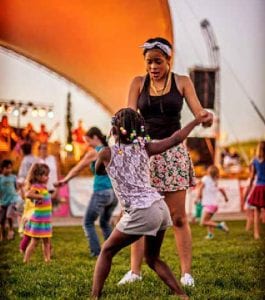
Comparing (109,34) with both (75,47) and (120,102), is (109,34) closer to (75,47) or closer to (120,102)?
(75,47)

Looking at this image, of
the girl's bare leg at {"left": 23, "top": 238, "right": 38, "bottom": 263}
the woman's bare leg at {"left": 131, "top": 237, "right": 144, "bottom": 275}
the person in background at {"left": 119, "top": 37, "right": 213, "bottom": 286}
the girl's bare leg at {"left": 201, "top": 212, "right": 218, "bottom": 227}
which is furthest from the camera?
the girl's bare leg at {"left": 201, "top": 212, "right": 218, "bottom": 227}

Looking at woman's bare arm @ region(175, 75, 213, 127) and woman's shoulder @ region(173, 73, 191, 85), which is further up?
woman's shoulder @ region(173, 73, 191, 85)

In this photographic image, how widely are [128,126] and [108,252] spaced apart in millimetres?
564

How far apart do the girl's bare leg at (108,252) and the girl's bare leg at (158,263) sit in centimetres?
17

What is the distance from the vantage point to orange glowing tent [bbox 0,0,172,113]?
10.4 ft

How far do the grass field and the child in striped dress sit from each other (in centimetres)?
21

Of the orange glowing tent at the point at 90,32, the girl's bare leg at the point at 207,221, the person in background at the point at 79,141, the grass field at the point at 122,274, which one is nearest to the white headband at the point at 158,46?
the orange glowing tent at the point at 90,32

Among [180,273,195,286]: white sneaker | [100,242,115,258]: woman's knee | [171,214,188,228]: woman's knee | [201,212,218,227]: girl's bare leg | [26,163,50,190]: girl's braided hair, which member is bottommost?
[201,212,218,227]: girl's bare leg

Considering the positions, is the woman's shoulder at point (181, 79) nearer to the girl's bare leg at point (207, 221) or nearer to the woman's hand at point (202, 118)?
the woman's hand at point (202, 118)

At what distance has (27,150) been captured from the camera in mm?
7109

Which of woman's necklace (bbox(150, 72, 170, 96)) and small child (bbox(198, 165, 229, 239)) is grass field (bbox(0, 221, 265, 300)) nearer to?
woman's necklace (bbox(150, 72, 170, 96))

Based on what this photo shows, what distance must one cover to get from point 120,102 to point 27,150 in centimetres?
308

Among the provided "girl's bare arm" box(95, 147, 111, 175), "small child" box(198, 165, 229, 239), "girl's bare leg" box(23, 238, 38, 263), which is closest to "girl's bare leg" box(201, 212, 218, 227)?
"small child" box(198, 165, 229, 239)

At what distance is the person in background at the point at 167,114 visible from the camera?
327cm
